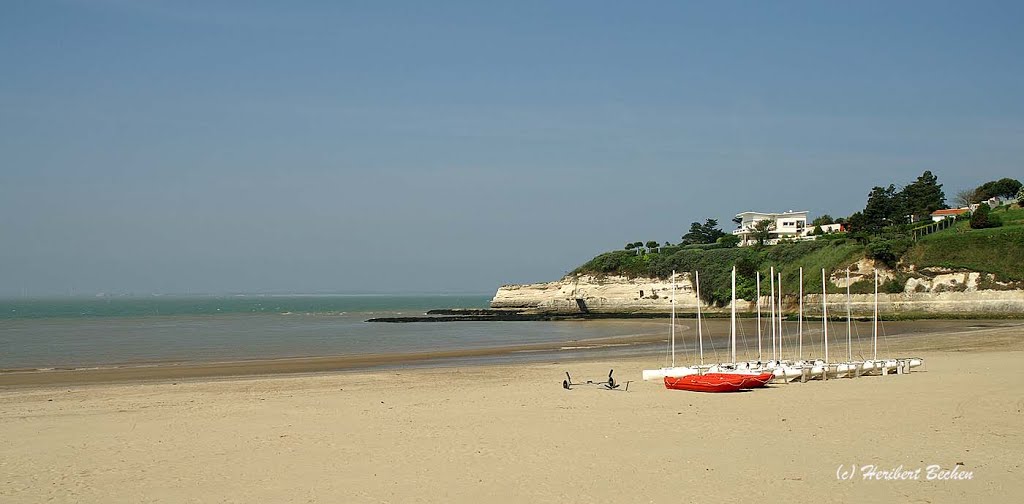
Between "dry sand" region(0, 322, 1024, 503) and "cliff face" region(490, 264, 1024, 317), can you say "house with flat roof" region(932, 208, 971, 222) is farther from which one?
"dry sand" region(0, 322, 1024, 503)

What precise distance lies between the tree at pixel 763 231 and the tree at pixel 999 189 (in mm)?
29769

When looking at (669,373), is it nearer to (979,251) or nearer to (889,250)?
(889,250)

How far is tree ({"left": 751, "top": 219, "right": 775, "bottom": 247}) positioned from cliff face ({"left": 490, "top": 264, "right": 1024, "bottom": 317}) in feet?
52.9

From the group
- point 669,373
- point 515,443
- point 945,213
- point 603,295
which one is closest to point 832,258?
point 603,295

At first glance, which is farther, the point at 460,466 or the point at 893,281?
the point at 893,281

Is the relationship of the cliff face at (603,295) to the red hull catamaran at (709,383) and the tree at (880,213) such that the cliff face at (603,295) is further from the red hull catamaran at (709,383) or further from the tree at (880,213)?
the red hull catamaran at (709,383)

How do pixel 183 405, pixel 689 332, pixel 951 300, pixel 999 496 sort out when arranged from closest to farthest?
pixel 999 496
pixel 183 405
pixel 689 332
pixel 951 300

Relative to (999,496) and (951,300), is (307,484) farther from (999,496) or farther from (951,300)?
(951,300)

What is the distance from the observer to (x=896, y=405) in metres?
17.7

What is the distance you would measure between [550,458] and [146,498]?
597cm

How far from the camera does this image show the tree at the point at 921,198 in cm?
10425

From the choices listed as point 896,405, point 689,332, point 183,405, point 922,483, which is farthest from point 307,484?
point 689,332

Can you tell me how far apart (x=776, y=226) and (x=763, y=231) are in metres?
19.0

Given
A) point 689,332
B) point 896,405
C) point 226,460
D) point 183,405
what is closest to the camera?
point 226,460
